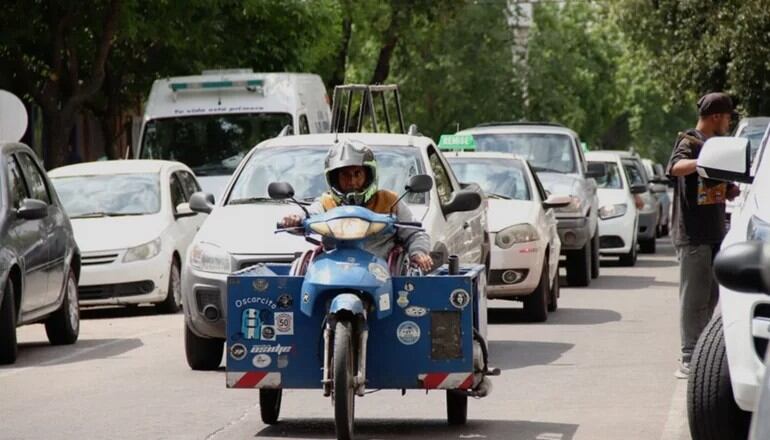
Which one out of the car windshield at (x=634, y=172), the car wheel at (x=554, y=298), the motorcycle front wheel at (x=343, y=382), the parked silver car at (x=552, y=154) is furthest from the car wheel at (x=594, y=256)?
the motorcycle front wheel at (x=343, y=382)

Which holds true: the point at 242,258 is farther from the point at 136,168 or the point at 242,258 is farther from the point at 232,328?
the point at 136,168

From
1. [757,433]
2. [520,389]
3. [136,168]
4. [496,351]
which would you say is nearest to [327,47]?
[136,168]

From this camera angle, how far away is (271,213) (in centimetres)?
1349

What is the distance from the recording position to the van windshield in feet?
85.6

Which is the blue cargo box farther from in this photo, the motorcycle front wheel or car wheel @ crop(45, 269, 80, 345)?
car wheel @ crop(45, 269, 80, 345)

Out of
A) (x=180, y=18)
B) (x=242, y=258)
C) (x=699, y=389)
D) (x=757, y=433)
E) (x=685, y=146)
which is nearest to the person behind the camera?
(x=757, y=433)

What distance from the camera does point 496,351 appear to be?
48.8 ft

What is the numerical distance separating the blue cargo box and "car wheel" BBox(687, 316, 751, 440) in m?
1.68

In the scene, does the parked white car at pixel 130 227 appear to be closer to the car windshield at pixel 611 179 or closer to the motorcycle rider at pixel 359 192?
the motorcycle rider at pixel 359 192

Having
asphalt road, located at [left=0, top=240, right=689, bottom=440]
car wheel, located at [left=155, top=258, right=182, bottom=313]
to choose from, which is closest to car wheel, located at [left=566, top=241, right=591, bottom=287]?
car wheel, located at [left=155, top=258, right=182, bottom=313]

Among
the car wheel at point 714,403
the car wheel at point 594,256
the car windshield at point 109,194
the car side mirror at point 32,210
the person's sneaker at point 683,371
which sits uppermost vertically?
the car side mirror at point 32,210

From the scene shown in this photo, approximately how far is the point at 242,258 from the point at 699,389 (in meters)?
4.98

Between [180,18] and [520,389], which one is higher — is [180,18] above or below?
above

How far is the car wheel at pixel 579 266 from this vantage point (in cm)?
2353
